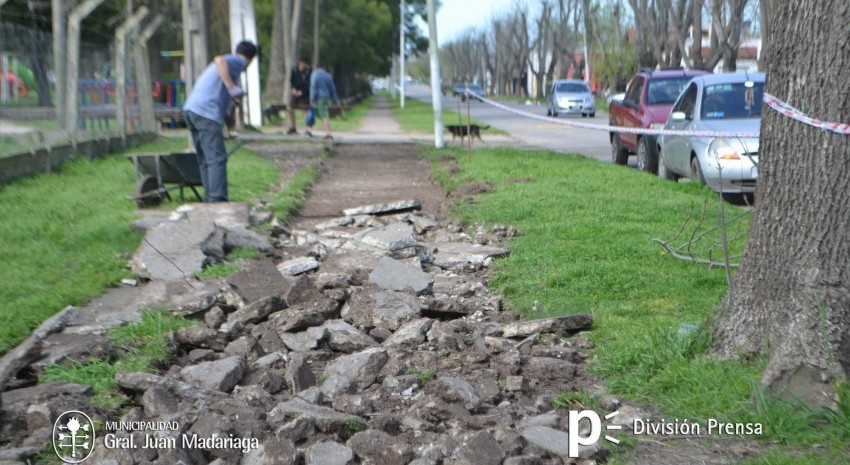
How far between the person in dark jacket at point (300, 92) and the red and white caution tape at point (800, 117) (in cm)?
2012

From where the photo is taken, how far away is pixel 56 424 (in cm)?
455

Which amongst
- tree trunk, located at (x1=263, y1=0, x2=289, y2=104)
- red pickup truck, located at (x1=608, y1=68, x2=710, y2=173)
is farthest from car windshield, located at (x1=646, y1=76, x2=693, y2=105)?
tree trunk, located at (x1=263, y1=0, x2=289, y2=104)

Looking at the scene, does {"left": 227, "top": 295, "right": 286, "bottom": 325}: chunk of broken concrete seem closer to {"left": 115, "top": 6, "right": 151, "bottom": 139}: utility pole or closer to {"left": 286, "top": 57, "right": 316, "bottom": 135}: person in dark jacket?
{"left": 115, "top": 6, "right": 151, "bottom": 139}: utility pole

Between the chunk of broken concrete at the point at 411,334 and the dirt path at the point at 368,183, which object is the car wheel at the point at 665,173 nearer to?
the dirt path at the point at 368,183

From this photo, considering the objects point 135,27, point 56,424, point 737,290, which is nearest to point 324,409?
point 56,424

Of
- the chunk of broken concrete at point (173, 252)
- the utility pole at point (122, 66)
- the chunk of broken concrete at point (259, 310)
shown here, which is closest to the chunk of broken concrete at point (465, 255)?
the chunk of broken concrete at point (173, 252)

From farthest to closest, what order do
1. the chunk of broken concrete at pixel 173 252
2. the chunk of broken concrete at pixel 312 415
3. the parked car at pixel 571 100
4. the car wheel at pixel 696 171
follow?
the parked car at pixel 571 100 < the car wheel at pixel 696 171 < the chunk of broken concrete at pixel 173 252 < the chunk of broken concrete at pixel 312 415

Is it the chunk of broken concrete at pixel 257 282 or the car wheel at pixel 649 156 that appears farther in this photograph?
the car wheel at pixel 649 156

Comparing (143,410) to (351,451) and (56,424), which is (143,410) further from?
(351,451)

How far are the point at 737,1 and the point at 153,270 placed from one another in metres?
32.9

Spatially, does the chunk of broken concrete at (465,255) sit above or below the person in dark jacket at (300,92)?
below

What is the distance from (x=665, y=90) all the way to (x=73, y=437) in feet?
46.5

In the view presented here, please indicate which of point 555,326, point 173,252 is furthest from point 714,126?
point 555,326

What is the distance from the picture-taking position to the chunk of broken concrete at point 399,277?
24.3ft
